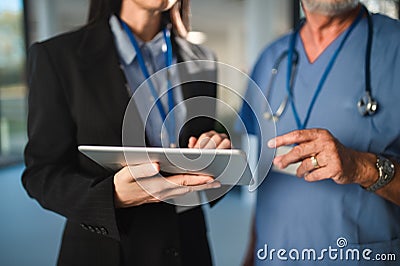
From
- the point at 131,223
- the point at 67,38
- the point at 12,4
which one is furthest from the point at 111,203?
the point at 12,4

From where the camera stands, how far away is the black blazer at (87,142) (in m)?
0.49

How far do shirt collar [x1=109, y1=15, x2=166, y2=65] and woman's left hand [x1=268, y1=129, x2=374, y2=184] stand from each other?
0.19 metres

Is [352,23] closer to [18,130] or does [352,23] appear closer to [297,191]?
[297,191]

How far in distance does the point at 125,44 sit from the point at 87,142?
0.42 feet

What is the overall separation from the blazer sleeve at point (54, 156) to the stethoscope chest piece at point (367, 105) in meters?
0.33

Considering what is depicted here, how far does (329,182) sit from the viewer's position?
0.57 meters

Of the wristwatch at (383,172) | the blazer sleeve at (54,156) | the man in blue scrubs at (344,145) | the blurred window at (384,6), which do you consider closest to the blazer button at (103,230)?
the blazer sleeve at (54,156)

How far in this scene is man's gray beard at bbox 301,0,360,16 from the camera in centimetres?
55

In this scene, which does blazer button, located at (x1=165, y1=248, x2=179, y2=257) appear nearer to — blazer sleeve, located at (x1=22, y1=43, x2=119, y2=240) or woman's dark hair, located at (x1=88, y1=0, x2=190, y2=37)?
blazer sleeve, located at (x1=22, y1=43, x2=119, y2=240)

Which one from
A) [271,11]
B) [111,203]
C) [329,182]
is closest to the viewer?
[111,203]

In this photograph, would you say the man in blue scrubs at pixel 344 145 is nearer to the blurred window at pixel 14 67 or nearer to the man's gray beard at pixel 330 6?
the man's gray beard at pixel 330 6

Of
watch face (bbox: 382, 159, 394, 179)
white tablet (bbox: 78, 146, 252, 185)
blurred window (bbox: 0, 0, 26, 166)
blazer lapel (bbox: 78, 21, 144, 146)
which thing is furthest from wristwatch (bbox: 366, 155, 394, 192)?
blurred window (bbox: 0, 0, 26, 166)

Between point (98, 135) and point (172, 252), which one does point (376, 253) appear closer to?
point (172, 252)

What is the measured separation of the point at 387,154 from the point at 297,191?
0.41ft
